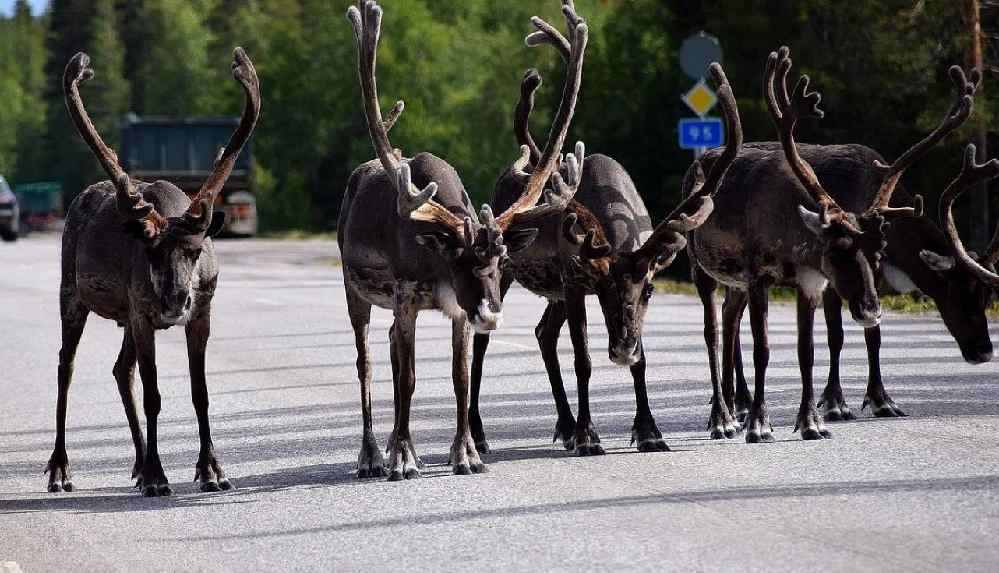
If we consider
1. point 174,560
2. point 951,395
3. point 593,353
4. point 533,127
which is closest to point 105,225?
point 174,560

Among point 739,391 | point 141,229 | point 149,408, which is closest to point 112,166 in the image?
point 141,229

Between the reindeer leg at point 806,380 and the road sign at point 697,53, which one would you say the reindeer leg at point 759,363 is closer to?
the reindeer leg at point 806,380

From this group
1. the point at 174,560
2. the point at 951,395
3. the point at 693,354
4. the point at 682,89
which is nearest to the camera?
the point at 174,560

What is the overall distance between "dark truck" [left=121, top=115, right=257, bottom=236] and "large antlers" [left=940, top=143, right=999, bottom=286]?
38826 mm

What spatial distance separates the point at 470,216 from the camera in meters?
10.8

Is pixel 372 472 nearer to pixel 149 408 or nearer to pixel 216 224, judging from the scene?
pixel 149 408

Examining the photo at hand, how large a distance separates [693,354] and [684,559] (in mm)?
9237

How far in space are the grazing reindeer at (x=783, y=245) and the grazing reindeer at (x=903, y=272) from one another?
0.15 metres

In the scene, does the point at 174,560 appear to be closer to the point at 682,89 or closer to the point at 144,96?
the point at 682,89

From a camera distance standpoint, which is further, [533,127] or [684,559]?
[533,127]

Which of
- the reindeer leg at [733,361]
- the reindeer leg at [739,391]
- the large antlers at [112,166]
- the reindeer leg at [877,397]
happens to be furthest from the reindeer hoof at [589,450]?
the large antlers at [112,166]

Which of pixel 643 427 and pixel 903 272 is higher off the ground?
pixel 903 272

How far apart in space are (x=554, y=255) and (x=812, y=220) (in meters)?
1.55

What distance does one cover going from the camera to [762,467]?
1038 cm
